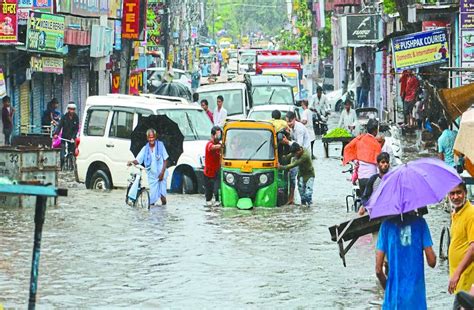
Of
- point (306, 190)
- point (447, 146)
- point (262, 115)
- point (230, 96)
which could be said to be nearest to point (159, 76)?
point (230, 96)

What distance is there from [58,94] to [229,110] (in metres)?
8.41

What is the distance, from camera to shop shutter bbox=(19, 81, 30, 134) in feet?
127

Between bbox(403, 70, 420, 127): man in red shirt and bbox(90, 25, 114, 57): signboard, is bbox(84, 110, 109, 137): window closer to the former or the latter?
bbox(403, 70, 420, 127): man in red shirt

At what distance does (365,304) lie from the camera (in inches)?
549

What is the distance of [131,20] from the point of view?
5475cm

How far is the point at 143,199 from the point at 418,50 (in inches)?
419

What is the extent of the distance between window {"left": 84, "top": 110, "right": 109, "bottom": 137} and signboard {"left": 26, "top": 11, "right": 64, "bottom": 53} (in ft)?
31.4

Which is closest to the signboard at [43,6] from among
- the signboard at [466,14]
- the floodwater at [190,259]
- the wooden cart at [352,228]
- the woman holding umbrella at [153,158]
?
the signboard at [466,14]

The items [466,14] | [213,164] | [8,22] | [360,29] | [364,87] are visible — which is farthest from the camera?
[364,87]

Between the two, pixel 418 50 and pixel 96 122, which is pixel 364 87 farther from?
pixel 96 122

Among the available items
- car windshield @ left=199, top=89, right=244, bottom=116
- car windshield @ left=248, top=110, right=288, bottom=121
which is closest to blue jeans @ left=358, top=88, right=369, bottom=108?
car windshield @ left=199, top=89, right=244, bottom=116

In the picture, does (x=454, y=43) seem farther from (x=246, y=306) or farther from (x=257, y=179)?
(x=246, y=306)

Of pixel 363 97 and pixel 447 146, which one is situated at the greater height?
pixel 363 97

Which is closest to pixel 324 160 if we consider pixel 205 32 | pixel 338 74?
pixel 338 74
